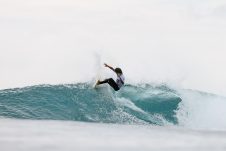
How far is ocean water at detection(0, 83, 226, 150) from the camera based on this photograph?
17781mm

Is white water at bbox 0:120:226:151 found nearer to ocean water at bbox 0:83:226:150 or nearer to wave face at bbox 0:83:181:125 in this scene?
ocean water at bbox 0:83:226:150

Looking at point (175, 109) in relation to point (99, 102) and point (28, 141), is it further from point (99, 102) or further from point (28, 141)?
point (28, 141)

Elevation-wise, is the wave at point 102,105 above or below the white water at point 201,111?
below

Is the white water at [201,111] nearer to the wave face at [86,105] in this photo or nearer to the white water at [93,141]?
the wave face at [86,105]

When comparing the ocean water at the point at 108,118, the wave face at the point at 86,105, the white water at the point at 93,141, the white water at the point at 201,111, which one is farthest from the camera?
the white water at the point at 201,111

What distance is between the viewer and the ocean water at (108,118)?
1778cm

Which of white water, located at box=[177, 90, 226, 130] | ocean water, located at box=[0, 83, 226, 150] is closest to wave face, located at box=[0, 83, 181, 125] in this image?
ocean water, located at box=[0, 83, 226, 150]

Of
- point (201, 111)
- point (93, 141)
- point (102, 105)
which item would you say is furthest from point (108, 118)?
point (201, 111)

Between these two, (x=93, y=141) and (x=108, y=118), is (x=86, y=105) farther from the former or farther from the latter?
(x=93, y=141)

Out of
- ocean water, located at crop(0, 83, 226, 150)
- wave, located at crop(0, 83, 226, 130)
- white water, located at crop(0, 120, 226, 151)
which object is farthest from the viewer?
wave, located at crop(0, 83, 226, 130)

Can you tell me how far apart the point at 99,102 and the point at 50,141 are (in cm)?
2391

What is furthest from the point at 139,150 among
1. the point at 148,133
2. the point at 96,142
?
the point at 148,133

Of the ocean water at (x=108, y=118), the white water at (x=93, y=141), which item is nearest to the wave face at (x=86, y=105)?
the ocean water at (x=108, y=118)

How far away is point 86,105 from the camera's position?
129ft
